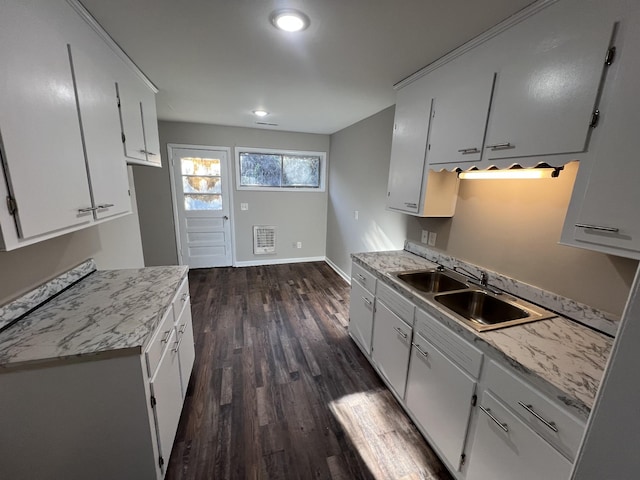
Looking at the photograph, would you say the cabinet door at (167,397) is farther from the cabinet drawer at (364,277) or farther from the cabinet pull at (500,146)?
the cabinet pull at (500,146)

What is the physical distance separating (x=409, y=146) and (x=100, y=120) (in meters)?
2.08

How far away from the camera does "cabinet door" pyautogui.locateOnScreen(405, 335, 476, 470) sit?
1295 millimetres

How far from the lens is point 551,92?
1135mm

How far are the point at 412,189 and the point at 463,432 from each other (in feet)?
5.25

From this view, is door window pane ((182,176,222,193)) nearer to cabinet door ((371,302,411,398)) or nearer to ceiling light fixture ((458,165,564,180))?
cabinet door ((371,302,411,398))

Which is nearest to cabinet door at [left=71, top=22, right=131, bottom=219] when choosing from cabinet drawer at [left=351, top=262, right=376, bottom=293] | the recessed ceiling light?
the recessed ceiling light

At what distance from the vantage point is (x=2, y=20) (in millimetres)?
860

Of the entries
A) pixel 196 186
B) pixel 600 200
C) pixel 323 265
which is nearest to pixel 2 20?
pixel 600 200

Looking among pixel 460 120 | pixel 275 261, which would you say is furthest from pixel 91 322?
pixel 275 261

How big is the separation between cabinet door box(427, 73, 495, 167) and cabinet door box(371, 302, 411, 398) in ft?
3.78

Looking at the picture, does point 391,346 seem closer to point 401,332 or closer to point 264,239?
point 401,332

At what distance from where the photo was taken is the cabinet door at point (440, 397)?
1.29 metres

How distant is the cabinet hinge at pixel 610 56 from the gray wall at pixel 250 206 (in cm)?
403

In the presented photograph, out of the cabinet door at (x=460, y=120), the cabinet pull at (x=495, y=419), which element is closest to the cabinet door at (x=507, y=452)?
the cabinet pull at (x=495, y=419)
